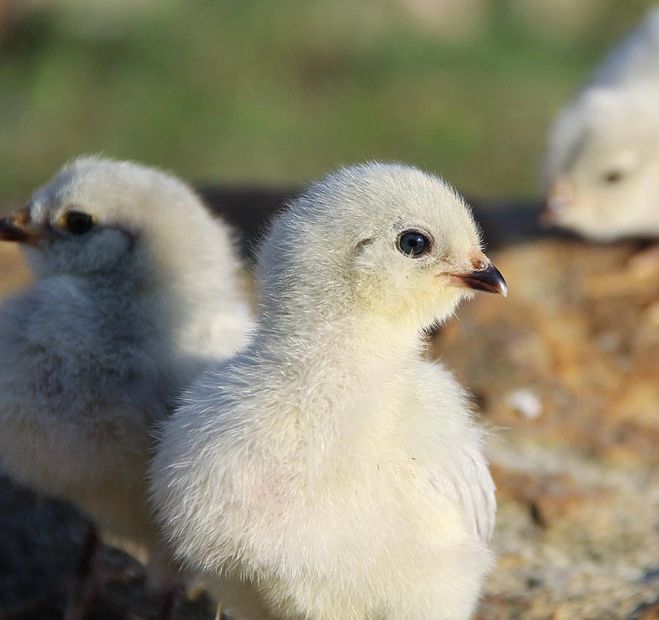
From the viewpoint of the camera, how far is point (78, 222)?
293 cm

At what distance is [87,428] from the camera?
2.67m

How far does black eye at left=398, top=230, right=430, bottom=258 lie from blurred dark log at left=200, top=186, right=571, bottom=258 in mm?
2034

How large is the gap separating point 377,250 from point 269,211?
6.98ft

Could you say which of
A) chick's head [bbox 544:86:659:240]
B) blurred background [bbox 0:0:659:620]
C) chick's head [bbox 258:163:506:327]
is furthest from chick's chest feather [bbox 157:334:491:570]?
chick's head [bbox 544:86:659:240]

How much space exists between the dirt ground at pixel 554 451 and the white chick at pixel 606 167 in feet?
0.61

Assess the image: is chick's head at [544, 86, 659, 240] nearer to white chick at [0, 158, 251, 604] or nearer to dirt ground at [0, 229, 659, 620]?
dirt ground at [0, 229, 659, 620]

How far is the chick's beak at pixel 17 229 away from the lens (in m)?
2.98

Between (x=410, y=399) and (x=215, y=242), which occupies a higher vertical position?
(x=215, y=242)

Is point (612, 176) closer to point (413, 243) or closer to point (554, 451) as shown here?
point (554, 451)

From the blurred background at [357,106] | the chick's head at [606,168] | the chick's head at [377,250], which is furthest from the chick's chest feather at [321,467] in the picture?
the chick's head at [606,168]

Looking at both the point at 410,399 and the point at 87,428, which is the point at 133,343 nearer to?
the point at 87,428

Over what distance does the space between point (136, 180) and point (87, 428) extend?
63 cm

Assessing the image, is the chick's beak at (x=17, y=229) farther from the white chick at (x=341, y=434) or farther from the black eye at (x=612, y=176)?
the black eye at (x=612, y=176)

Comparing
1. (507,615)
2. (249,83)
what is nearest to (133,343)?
(507,615)
